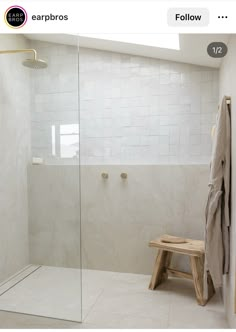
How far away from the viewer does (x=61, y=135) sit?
1.83 meters

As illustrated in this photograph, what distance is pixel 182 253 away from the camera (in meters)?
2.07

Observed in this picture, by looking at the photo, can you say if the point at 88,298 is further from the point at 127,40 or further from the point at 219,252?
the point at 127,40

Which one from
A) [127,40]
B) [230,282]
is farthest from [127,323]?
[127,40]

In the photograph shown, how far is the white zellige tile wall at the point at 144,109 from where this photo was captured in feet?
8.16

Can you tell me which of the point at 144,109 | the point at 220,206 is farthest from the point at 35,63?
the point at 220,206

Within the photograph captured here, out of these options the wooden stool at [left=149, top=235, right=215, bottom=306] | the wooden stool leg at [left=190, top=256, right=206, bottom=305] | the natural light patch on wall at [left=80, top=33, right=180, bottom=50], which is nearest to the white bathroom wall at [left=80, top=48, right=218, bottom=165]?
the natural light patch on wall at [left=80, top=33, right=180, bottom=50]

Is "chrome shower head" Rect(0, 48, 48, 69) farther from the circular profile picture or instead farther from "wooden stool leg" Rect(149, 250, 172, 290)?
"wooden stool leg" Rect(149, 250, 172, 290)

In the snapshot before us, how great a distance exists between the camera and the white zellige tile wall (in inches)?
97.9

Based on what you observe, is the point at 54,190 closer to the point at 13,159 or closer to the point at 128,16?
the point at 13,159

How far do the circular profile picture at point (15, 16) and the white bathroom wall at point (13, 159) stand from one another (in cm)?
68

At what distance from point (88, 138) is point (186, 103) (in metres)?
0.92

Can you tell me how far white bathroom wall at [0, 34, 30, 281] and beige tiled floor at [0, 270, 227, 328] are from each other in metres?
0.38

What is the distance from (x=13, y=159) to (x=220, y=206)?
53.3 inches

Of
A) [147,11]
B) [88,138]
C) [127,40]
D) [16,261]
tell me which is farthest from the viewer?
[88,138]
